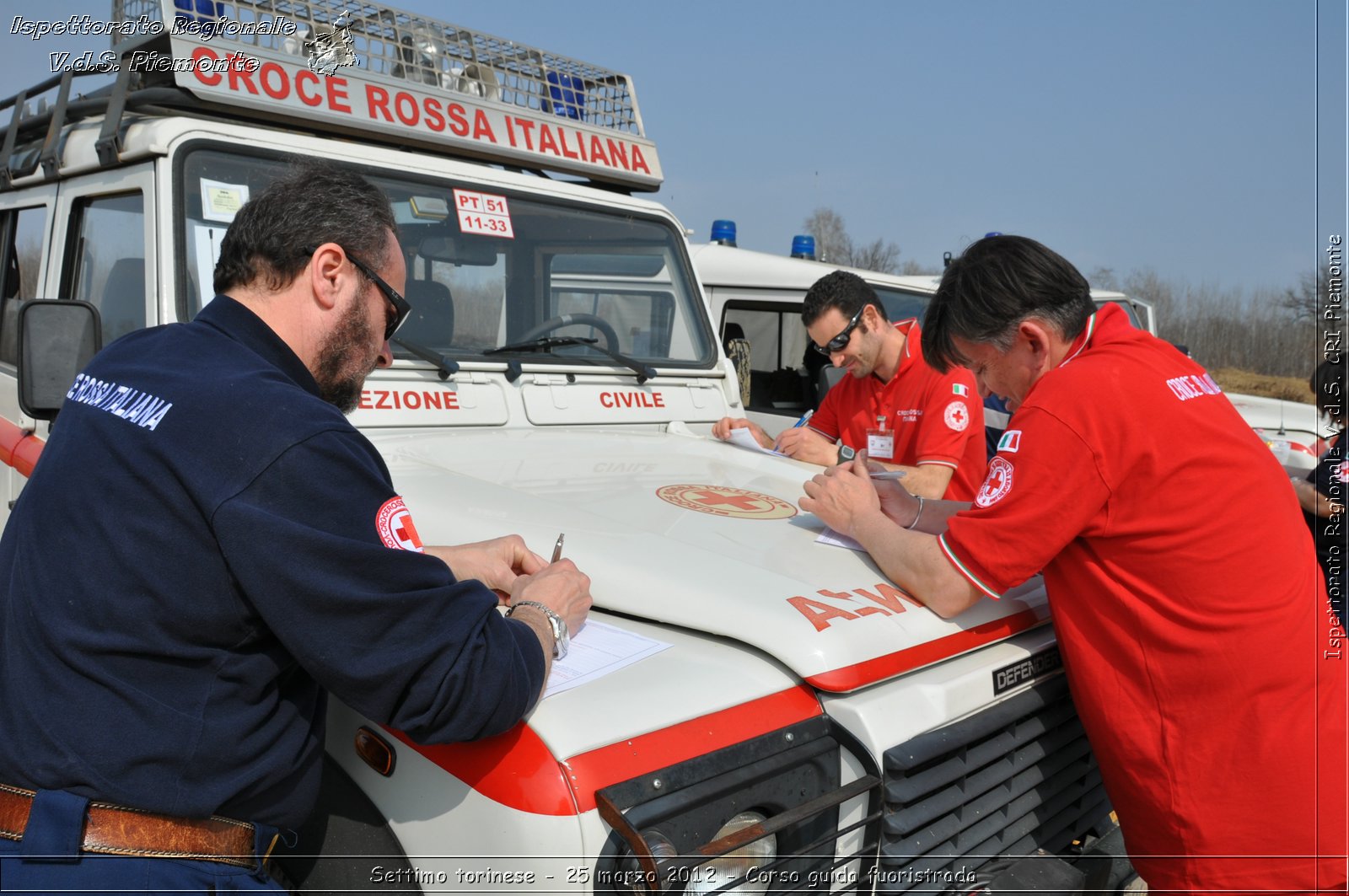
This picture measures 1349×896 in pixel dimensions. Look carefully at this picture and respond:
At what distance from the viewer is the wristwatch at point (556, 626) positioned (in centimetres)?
156

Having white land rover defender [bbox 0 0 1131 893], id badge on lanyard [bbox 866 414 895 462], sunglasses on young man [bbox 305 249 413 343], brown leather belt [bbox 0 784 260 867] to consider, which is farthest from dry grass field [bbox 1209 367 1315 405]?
brown leather belt [bbox 0 784 260 867]

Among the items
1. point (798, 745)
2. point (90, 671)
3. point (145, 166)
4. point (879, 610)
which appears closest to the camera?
point (90, 671)

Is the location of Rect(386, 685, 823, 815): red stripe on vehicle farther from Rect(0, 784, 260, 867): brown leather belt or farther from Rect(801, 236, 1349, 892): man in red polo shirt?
Rect(801, 236, 1349, 892): man in red polo shirt

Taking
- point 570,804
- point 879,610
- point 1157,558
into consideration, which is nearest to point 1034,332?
point 1157,558

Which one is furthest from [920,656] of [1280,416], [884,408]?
[1280,416]

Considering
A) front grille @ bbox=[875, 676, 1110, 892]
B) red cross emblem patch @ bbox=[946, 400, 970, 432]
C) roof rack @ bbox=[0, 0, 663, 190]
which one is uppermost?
roof rack @ bbox=[0, 0, 663, 190]

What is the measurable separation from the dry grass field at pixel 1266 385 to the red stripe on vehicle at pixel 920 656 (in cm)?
924

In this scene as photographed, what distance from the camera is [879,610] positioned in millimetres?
1744

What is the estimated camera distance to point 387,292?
5.04 ft

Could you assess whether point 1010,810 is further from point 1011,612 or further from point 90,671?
point 90,671

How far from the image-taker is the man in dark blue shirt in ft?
4.00

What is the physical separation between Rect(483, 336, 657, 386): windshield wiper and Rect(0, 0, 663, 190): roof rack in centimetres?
69

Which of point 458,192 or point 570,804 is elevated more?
point 458,192

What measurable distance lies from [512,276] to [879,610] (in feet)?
6.01
